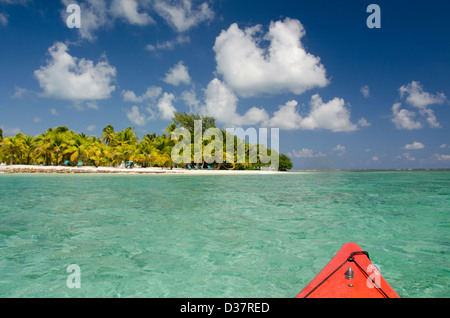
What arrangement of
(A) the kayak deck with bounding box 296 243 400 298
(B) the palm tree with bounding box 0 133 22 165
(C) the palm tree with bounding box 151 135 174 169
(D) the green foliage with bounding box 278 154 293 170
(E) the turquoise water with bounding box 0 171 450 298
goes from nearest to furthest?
(A) the kayak deck with bounding box 296 243 400 298
(E) the turquoise water with bounding box 0 171 450 298
(B) the palm tree with bounding box 0 133 22 165
(C) the palm tree with bounding box 151 135 174 169
(D) the green foliage with bounding box 278 154 293 170

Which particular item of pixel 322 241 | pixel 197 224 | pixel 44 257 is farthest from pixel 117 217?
pixel 322 241

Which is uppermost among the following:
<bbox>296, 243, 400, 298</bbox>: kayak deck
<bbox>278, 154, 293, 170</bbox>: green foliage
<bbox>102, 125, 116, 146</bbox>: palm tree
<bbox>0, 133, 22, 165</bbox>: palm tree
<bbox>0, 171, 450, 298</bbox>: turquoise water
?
<bbox>102, 125, 116, 146</bbox>: palm tree

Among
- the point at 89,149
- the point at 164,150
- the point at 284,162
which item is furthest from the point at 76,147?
the point at 284,162

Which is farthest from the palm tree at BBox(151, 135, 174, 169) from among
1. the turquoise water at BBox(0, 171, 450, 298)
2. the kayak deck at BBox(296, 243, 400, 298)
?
the kayak deck at BBox(296, 243, 400, 298)

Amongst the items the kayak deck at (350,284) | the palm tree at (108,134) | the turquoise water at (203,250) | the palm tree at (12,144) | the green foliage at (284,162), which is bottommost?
the turquoise water at (203,250)

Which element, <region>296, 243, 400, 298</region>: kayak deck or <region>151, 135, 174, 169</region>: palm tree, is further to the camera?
<region>151, 135, 174, 169</region>: palm tree

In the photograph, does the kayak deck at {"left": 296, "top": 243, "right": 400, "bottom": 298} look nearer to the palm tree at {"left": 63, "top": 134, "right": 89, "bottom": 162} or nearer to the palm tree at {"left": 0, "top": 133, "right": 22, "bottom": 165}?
the palm tree at {"left": 63, "top": 134, "right": 89, "bottom": 162}

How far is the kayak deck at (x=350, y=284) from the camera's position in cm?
261

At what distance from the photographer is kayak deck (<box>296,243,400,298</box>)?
8.57 ft

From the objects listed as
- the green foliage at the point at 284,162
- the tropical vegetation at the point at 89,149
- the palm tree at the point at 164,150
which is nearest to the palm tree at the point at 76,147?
the tropical vegetation at the point at 89,149

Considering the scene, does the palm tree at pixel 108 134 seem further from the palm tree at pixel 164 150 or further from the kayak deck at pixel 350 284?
the kayak deck at pixel 350 284

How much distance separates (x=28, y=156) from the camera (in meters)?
50.0

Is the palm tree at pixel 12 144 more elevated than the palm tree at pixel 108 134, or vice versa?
the palm tree at pixel 108 134

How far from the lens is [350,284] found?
277 centimetres
